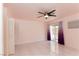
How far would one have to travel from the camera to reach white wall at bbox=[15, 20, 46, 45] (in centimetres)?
1036

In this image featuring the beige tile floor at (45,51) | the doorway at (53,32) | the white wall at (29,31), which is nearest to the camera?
the beige tile floor at (45,51)

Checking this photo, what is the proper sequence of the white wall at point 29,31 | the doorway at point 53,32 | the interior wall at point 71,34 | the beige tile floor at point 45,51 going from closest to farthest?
the beige tile floor at point 45,51 → the interior wall at point 71,34 → the white wall at point 29,31 → the doorway at point 53,32


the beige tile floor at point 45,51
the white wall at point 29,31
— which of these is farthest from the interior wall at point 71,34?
the white wall at point 29,31

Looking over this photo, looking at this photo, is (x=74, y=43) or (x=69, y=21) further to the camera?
(x=69, y=21)

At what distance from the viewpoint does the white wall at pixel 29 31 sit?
34.0ft

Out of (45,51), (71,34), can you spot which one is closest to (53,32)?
(71,34)

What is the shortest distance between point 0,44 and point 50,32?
1239cm

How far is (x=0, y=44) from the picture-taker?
1358mm

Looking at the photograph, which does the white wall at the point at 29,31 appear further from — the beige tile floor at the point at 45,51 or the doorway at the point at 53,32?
the beige tile floor at the point at 45,51

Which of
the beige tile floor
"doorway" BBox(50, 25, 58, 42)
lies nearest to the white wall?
"doorway" BBox(50, 25, 58, 42)

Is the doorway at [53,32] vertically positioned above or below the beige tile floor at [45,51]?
above

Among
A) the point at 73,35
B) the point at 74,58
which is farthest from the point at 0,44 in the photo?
the point at 73,35

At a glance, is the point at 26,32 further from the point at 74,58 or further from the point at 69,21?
the point at 74,58

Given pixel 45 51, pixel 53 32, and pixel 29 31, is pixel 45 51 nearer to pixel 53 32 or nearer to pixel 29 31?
pixel 29 31
